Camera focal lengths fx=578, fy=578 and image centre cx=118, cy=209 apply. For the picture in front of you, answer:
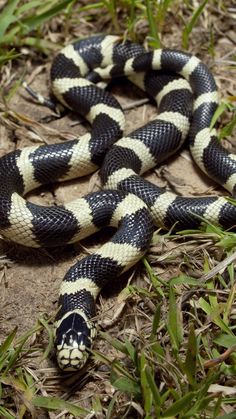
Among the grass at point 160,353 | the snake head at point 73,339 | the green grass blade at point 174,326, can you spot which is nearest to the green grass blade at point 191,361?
the grass at point 160,353

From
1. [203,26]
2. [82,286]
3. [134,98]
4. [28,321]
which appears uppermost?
[203,26]

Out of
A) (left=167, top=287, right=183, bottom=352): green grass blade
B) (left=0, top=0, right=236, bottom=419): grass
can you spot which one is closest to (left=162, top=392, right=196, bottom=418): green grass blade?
(left=0, top=0, right=236, bottom=419): grass

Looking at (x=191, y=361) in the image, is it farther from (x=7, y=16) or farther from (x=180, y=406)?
(x=7, y=16)

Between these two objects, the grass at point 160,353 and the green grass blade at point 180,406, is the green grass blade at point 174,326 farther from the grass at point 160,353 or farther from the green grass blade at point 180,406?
the green grass blade at point 180,406

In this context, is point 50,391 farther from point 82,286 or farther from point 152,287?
point 152,287

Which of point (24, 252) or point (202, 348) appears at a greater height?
point (202, 348)

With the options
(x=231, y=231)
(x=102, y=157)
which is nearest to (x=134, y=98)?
(x=102, y=157)

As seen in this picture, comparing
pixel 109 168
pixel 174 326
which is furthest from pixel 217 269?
pixel 109 168
